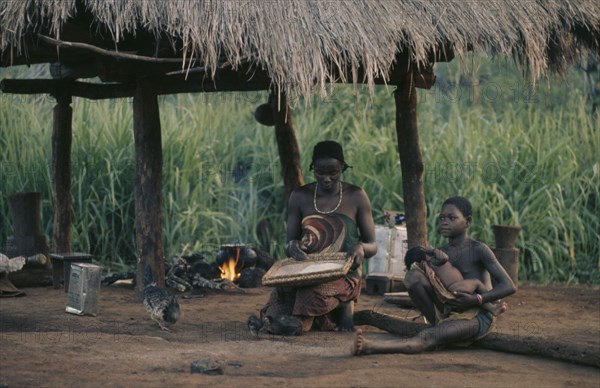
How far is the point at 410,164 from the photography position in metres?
7.94

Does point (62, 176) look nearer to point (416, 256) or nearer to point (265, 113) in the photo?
point (265, 113)

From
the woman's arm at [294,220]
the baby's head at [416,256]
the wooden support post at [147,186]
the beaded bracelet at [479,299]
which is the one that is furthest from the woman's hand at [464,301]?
the wooden support post at [147,186]

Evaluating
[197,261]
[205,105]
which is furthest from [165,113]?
[197,261]

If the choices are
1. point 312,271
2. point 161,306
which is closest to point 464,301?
point 312,271

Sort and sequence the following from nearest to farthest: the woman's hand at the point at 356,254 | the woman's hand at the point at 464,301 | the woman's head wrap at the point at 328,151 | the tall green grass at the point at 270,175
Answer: the woman's hand at the point at 464,301
the woman's hand at the point at 356,254
the woman's head wrap at the point at 328,151
the tall green grass at the point at 270,175

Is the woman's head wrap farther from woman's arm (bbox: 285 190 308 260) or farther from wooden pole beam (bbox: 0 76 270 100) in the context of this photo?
wooden pole beam (bbox: 0 76 270 100)

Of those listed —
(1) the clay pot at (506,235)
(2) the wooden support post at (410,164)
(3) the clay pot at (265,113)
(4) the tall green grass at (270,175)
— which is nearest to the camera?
(2) the wooden support post at (410,164)

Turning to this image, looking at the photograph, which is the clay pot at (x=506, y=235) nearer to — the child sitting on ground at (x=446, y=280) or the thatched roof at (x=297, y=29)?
the thatched roof at (x=297, y=29)

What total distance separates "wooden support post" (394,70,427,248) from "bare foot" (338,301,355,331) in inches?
59.7

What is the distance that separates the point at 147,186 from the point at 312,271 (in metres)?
2.00

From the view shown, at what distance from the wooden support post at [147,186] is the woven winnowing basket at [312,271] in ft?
5.10

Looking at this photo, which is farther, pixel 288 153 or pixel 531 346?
pixel 288 153

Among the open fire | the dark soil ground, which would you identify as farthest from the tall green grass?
the dark soil ground

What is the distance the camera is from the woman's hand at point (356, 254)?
6.20 meters
